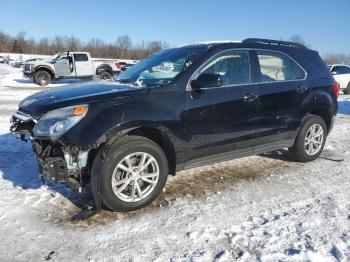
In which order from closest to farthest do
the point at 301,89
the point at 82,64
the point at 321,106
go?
the point at 301,89, the point at 321,106, the point at 82,64

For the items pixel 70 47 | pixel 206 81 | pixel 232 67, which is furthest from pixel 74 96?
pixel 70 47

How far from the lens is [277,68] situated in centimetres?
521

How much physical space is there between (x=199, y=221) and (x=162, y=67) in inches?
79.2

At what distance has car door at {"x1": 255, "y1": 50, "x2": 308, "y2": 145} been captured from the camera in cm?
496

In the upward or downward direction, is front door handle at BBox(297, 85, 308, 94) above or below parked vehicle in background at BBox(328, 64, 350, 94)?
above

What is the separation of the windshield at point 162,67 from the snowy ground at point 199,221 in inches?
54.6

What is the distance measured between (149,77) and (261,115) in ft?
5.13

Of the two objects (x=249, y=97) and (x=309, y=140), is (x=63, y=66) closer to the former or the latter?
(x=309, y=140)

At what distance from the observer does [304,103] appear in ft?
17.9

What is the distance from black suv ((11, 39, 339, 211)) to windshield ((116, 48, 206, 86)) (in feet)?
0.06

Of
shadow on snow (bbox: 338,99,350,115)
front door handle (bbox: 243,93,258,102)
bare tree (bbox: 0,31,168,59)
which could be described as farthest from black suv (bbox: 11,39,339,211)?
bare tree (bbox: 0,31,168,59)

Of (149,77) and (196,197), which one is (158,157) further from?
(149,77)

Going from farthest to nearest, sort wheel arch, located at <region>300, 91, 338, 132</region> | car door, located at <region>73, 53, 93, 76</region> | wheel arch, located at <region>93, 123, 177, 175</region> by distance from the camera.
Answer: car door, located at <region>73, 53, 93, 76</region> < wheel arch, located at <region>300, 91, 338, 132</region> < wheel arch, located at <region>93, 123, 177, 175</region>

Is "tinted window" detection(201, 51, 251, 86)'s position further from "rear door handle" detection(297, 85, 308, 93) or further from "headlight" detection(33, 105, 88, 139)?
"headlight" detection(33, 105, 88, 139)
